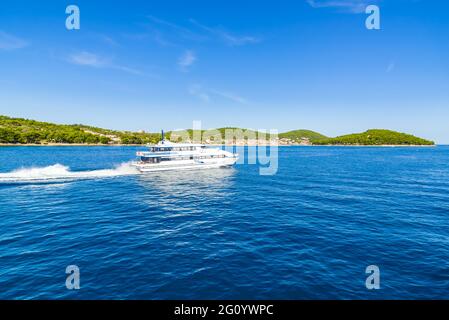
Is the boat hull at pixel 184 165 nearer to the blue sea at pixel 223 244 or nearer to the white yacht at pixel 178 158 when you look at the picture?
the white yacht at pixel 178 158

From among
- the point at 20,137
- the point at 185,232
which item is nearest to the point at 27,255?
the point at 185,232

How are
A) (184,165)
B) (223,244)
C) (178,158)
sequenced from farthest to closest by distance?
(184,165) < (178,158) < (223,244)

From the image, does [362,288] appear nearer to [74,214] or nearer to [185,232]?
[185,232]

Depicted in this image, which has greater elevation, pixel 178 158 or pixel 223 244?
pixel 178 158

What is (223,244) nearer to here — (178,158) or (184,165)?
(184,165)

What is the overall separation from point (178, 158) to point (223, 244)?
154ft

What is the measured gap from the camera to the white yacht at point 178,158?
2347 inches

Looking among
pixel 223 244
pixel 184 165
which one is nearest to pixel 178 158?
pixel 184 165

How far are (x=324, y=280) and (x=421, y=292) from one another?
17.3ft

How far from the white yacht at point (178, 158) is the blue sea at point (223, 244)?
71.0ft

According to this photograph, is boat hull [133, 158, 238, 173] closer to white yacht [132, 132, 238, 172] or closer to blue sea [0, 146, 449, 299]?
white yacht [132, 132, 238, 172]

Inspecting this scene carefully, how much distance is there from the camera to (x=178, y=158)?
6397cm

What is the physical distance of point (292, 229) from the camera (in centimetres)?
2259

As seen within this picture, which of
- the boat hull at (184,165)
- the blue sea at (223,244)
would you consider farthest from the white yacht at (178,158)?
the blue sea at (223,244)
